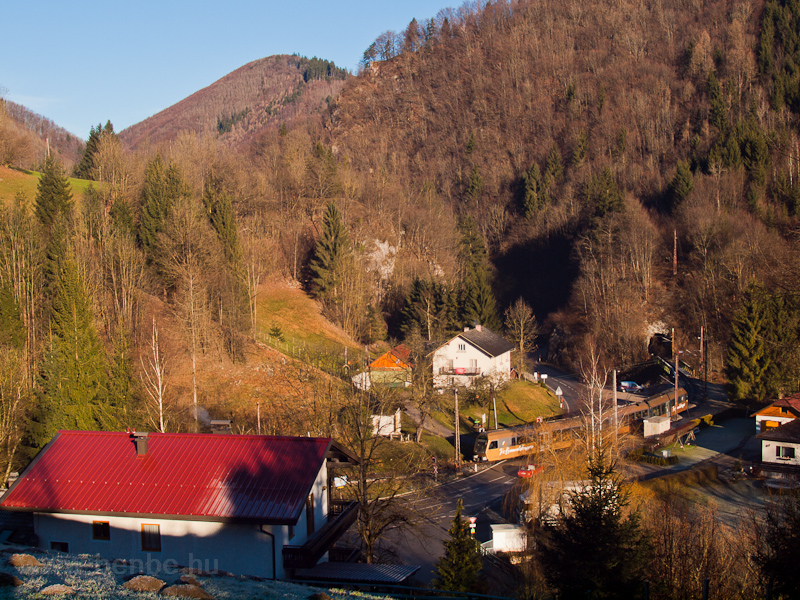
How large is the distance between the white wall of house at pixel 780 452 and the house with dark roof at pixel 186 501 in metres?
27.1

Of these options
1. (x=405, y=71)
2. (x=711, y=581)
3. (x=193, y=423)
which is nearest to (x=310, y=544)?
(x=711, y=581)

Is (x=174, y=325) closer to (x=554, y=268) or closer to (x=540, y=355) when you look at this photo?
(x=540, y=355)

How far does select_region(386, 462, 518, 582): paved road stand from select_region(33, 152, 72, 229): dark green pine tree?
35.3 metres

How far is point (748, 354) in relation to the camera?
1820 inches

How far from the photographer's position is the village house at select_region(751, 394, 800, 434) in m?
37.1

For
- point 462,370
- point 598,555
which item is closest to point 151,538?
point 598,555

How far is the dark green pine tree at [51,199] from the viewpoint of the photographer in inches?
1857

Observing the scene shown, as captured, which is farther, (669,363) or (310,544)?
(669,363)

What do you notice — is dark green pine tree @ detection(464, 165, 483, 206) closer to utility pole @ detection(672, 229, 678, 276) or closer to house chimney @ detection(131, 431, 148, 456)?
utility pole @ detection(672, 229, 678, 276)

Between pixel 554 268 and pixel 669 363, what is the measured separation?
28.3 metres

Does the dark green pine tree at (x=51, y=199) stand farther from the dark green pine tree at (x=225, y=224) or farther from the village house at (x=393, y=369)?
the village house at (x=393, y=369)

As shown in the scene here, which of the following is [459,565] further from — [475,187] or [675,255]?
[475,187]

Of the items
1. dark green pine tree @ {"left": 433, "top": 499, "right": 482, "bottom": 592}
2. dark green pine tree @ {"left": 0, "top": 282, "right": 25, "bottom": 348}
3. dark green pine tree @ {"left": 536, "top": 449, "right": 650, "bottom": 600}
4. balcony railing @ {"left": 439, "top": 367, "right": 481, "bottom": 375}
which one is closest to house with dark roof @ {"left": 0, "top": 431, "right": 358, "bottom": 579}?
dark green pine tree @ {"left": 433, "top": 499, "right": 482, "bottom": 592}

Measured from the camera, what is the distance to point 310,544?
13219mm
